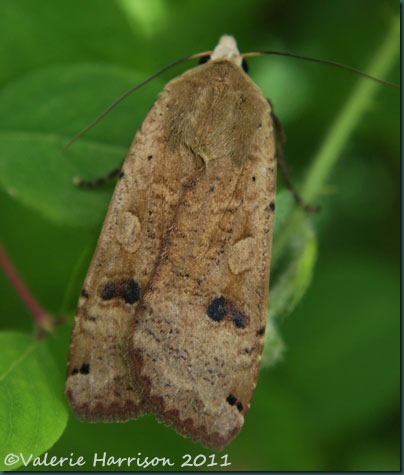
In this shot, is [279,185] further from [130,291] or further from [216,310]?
[130,291]

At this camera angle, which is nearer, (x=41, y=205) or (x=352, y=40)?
(x=41, y=205)

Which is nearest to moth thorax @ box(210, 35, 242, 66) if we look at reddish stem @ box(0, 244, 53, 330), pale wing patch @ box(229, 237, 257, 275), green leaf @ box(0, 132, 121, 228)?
green leaf @ box(0, 132, 121, 228)

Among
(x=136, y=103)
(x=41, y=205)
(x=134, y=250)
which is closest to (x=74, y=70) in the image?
(x=136, y=103)

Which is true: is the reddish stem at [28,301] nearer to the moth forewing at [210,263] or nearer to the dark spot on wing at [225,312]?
the moth forewing at [210,263]

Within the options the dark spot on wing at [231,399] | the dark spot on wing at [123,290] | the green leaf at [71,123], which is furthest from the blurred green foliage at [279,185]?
the dark spot on wing at [231,399]

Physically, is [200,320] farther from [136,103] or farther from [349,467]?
[349,467]

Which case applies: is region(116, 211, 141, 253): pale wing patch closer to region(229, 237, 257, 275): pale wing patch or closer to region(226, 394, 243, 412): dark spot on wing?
region(229, 237, 257, 275): pale wing patch

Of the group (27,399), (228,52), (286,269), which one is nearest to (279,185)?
(286,269)
